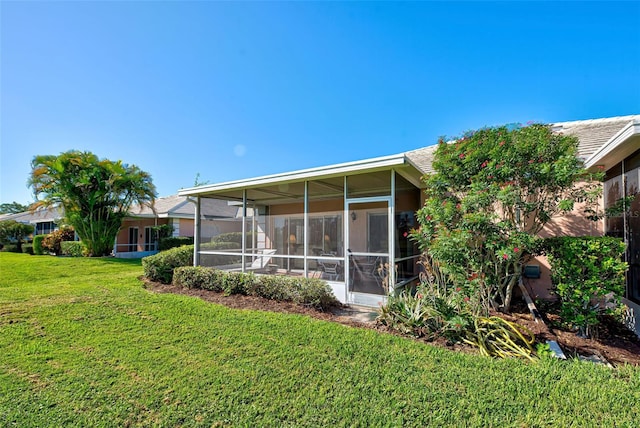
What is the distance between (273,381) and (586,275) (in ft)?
16.7

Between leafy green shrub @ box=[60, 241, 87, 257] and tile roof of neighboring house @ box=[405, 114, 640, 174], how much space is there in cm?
2035

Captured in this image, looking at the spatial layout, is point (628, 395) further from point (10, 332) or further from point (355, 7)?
point (355, 7)

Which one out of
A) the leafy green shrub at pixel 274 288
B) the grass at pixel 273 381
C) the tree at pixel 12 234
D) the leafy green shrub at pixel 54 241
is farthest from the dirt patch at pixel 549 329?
the tree at pixel 12 234

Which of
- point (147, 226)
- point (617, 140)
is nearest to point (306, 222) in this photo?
point (617, 140)

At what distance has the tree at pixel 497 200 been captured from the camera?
489 cm

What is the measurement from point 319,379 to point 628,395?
10.4ft

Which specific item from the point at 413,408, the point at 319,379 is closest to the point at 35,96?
the point at 319,379

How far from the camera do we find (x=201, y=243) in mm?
9742

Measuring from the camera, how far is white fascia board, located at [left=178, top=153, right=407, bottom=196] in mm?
5934

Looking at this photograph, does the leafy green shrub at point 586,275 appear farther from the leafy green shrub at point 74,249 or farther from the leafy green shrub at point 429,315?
the leafy green shrub at point 74,249

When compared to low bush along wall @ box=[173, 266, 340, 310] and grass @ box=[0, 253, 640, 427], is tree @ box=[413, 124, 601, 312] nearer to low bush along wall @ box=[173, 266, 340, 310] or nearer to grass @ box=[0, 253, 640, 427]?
grass @ box=[0, 253, 640, 427]

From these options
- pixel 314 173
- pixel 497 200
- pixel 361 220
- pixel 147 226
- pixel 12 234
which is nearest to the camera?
pixel 497 200

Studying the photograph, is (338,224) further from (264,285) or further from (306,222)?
(264,285)

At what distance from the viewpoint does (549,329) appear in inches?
195
